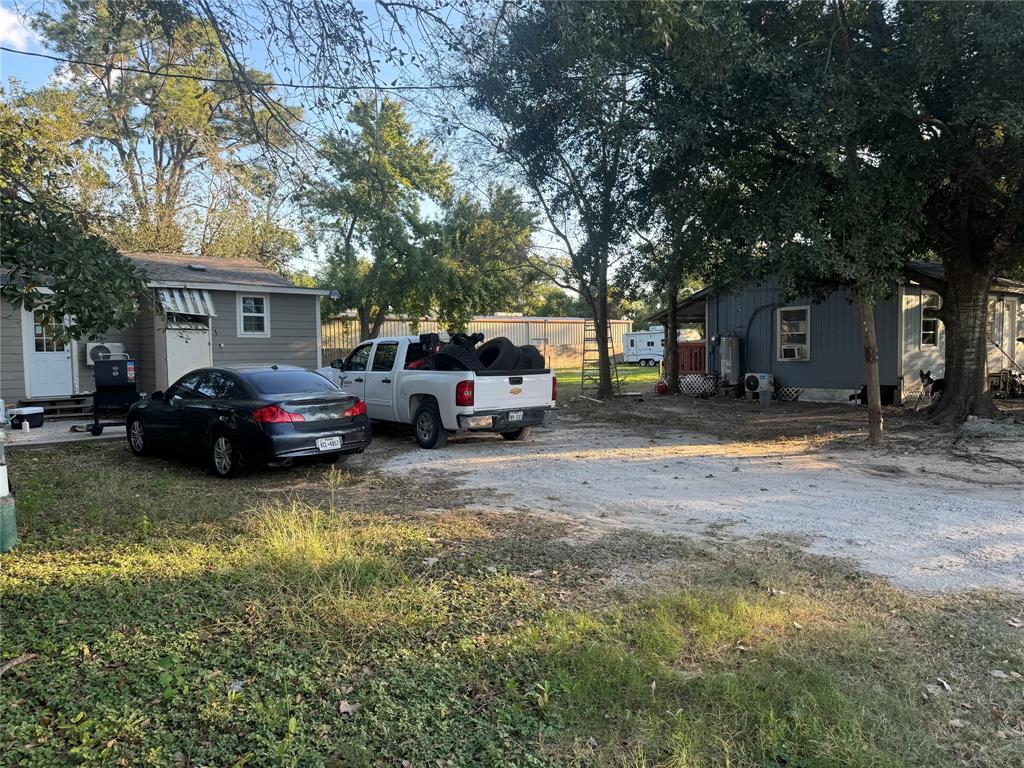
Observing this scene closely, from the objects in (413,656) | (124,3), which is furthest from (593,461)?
(124,3)

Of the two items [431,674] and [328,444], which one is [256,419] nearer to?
[328,444]

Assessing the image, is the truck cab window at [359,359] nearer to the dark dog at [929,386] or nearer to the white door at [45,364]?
the white door at [45,364]

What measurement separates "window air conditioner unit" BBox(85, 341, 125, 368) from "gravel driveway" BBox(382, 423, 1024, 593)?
8.40 meters

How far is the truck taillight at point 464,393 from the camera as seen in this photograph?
10.4 metres

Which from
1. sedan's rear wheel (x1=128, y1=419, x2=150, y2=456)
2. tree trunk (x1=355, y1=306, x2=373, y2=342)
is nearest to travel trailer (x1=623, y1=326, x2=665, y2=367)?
tree trunk (x1=355, y1=306, x2=373, y2=342)

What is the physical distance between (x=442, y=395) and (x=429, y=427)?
66 cm

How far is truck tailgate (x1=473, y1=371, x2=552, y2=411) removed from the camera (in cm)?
1055

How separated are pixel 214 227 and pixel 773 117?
23248 millimetres

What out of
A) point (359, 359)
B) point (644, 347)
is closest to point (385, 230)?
point (359, 359)

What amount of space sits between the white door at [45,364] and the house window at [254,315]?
3635mm

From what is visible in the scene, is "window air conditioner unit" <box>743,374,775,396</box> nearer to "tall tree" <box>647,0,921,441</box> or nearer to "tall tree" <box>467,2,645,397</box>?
"tall tree" <box>467,2,645,397</box>

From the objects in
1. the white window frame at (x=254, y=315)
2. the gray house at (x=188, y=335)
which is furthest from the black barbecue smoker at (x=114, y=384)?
the white window frame at (x=254, y=315)

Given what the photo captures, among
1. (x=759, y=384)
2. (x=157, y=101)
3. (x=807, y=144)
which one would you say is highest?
(x=157, y=101)

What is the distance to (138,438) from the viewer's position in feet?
33.6
